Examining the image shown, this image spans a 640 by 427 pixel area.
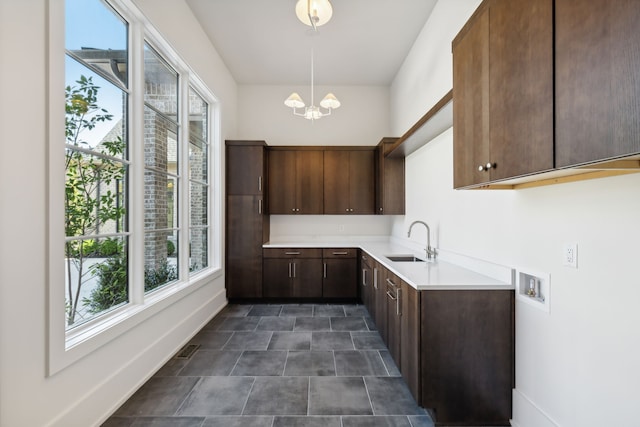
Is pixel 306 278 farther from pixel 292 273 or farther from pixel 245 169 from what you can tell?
pixel 245 169

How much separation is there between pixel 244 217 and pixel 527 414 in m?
3.71

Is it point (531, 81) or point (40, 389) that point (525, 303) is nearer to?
point (531, 81)

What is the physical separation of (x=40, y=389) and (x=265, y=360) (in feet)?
5.18

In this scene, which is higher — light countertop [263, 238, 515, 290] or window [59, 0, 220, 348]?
window [59, 0, 220, 348]

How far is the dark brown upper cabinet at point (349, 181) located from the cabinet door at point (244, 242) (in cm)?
114

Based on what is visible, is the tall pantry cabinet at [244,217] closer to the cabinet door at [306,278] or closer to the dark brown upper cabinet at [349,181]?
the cabinet door at [306,278]

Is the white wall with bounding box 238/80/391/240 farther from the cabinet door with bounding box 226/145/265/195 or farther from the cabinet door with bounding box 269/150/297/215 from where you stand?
the cabinet door with bounding box 226/145/265/195

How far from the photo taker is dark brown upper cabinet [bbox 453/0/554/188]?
1.13 metres

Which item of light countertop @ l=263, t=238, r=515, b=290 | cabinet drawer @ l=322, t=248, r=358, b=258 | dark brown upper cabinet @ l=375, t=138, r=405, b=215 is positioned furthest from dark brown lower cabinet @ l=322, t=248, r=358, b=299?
light countertop @ l=263, t=238, r=515, b=290

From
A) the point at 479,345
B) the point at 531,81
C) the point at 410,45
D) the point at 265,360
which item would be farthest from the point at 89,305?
the point at 410,45

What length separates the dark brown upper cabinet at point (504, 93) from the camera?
44.6 inches

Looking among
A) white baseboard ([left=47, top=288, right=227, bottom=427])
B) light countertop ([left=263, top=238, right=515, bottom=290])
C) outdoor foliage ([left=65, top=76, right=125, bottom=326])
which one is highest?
outdoor foliage ([left=65, top=76, right=125, bottom=326])

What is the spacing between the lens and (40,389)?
4.81ft

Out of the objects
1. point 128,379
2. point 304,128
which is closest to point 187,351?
point 128,379
